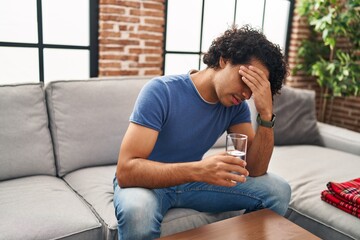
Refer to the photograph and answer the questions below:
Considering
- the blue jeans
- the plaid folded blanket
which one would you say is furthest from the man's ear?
the plaid folded blanket

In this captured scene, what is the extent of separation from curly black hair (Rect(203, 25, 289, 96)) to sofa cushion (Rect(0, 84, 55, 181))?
0.98 m

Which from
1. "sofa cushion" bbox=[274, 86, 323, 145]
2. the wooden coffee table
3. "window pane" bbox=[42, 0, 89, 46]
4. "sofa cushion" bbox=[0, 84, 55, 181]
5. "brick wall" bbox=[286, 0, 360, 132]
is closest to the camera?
the wooden coffee table

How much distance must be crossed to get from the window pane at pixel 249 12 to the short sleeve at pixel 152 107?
2.29 metres

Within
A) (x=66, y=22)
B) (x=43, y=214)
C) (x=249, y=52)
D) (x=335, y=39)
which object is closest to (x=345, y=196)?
(x=249, y=52)

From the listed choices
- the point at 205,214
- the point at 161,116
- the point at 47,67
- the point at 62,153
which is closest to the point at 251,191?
the point at 205,214

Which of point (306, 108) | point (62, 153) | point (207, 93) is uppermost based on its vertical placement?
point (207, 93)

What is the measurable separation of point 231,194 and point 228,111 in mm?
382

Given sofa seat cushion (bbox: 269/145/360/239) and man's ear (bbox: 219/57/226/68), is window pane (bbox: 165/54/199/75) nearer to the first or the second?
sofa seat cushion (bbox: 269/145/360/239)

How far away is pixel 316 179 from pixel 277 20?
7.73 ft

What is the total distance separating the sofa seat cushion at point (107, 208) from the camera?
4.81 ft

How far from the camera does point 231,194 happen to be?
1.49 meters

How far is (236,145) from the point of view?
1.22m

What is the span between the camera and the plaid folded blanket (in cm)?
156

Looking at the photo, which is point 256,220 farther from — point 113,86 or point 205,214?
point 113,86
